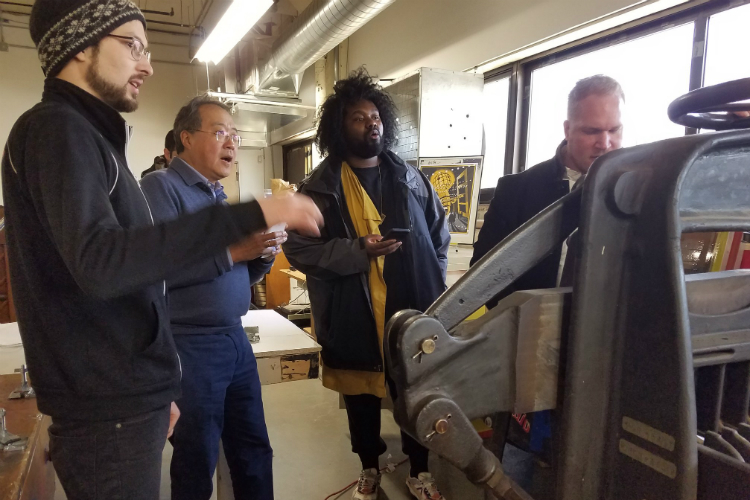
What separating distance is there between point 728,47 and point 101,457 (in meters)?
2.47

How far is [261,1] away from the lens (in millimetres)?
2865

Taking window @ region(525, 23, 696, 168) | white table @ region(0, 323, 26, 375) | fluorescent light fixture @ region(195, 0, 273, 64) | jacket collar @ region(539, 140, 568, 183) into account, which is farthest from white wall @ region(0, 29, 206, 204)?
jacket collar @ region(539, 140, 568, 183)

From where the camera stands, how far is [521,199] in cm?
158

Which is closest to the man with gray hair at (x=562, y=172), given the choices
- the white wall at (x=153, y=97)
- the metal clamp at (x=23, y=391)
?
the metal clamp at (x=23, y=391)

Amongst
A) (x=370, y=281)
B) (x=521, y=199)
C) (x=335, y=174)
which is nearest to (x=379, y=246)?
(x=370, y=281)

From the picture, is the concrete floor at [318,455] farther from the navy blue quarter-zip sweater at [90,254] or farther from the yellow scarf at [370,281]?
the navy blue quarter-zip sweater at [90,254]

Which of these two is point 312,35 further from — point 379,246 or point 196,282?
point 196,282

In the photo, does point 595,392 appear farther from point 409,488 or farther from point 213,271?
point 409,488

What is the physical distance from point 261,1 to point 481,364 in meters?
2.94

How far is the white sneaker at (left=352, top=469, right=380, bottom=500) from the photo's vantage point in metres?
1.95

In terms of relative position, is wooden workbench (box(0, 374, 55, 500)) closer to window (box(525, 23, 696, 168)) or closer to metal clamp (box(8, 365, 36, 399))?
metal clamp (box(8, 365, 36, 399))

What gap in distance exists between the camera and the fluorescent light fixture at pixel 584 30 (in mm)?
1961

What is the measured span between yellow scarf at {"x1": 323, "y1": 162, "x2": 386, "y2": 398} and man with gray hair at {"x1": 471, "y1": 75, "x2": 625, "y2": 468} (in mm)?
419

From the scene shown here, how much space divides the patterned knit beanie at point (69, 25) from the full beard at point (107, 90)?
40 millimetres
